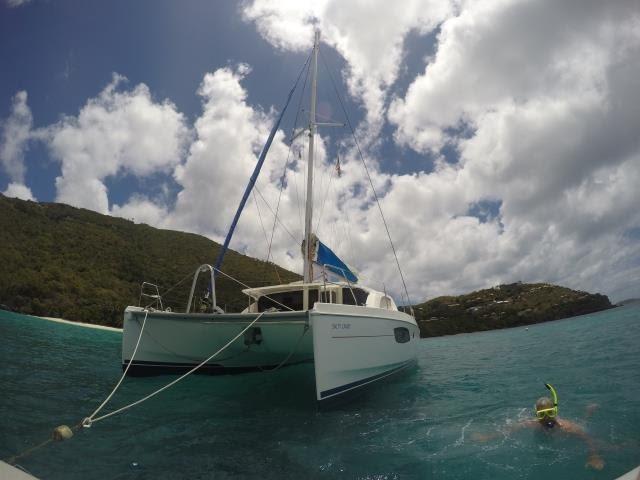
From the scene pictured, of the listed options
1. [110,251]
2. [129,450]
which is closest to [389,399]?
[129,450]

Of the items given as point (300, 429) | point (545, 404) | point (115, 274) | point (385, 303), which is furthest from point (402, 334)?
point (115, 274)

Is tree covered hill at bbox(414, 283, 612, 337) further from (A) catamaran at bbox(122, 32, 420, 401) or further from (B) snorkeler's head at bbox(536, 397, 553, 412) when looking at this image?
(B) snorkeler's head at bbox(536, 397, 553, 412)

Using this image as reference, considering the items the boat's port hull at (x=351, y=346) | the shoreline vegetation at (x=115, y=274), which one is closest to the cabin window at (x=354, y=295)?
the boat's port hull at (x=351, y=346)

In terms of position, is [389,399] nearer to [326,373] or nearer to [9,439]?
[326,373]

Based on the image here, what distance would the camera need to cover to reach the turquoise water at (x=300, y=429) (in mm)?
3910

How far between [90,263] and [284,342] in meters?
48.3

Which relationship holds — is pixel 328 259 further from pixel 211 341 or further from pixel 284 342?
pixel 211 341

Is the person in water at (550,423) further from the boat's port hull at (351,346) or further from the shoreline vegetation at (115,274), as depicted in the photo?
the shoreline vegetation at (115,274)

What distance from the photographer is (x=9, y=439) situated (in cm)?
421

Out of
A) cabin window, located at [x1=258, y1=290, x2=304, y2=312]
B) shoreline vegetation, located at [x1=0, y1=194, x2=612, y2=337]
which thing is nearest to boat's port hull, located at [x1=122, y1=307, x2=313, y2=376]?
cabin window, located at [x1=258, y1=290, x2=304, y2=312]

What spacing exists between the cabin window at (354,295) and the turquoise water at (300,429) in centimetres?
213

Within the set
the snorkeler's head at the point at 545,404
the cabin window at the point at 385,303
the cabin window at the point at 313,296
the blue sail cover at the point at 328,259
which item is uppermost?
the blue sail cover at the point at 328,259

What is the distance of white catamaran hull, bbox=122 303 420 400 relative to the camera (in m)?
5.71

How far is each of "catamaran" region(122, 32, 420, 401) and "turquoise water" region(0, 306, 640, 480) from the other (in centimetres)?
54
